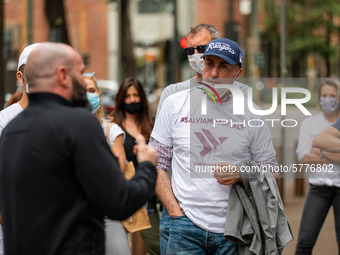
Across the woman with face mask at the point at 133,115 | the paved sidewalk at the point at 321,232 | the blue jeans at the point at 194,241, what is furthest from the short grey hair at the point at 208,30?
the woman with face mask at the point at 133,115

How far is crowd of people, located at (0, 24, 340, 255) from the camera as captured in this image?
10.2 ft

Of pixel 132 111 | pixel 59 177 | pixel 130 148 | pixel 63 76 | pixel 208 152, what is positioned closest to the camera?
pixel 59 177

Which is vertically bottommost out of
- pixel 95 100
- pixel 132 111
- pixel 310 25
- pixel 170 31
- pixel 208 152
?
pixel 170 31

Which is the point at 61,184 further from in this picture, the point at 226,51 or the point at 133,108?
the point at 133,108

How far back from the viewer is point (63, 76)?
3.22 m

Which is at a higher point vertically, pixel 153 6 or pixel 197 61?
pixel 197 61

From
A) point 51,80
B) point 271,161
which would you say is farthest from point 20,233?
point 271,161

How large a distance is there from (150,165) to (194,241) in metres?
1.25

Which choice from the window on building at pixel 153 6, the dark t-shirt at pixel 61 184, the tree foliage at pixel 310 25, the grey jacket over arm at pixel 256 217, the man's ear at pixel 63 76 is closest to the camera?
the dark t-shirt at pixel 61 184

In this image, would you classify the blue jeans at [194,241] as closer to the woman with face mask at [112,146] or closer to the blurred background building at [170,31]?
Result: the woman with face mask at [112,146]

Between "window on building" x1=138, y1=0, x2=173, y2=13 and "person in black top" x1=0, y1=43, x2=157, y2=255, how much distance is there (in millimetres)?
55756

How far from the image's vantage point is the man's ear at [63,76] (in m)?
3.21

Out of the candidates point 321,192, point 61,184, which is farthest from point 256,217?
point 321,192

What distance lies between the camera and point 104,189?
122 inches
